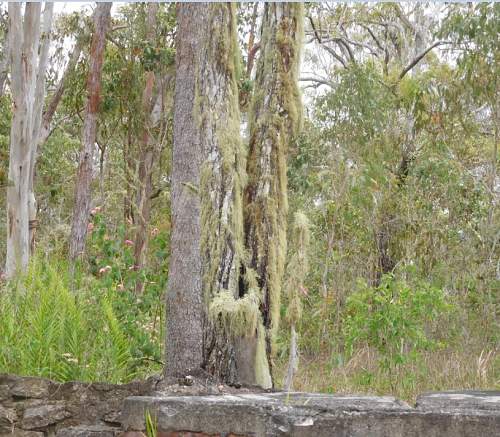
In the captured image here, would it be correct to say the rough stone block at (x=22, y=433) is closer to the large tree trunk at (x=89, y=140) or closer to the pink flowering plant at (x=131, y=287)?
the pink flowering plant at (x=131, y=287)

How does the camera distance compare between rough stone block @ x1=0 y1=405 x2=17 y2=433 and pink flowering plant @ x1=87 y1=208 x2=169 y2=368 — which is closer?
rough stone block @ x1=0 y1=405 x2=17 y2=433

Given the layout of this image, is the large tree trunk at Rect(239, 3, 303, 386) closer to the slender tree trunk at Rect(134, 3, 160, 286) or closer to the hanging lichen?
the hanging lichen

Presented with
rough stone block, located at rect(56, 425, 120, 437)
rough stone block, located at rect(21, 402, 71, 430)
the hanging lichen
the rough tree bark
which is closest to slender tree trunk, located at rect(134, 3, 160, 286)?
the rough tree bark

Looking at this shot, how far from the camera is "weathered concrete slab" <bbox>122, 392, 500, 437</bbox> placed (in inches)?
142

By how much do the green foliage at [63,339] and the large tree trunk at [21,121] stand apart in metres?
4.58

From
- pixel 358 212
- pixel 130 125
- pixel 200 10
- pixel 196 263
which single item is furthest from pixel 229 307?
pixel 130 125

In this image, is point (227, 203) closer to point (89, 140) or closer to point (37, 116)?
point (89, 140)

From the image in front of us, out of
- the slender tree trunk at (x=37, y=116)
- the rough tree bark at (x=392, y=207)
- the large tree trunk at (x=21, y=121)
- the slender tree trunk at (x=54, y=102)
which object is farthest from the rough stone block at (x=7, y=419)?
the slender tree trunk at (x=54, y=102)

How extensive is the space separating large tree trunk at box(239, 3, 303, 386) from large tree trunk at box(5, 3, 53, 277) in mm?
5663

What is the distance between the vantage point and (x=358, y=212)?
1092 centimetres

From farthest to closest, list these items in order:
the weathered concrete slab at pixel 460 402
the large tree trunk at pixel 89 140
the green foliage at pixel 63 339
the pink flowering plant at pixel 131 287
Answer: the large tree trunk at pixel 89 140
the pink flowering plant at pixel 131 287
the green foliage at pixel 63 339
the weathered concrete slab at pixel 460 402

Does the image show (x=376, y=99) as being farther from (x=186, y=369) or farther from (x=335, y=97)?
(x=186, y=369)

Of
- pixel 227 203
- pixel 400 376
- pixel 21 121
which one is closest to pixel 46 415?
pixel 227 203

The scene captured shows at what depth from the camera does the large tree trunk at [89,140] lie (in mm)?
10469
